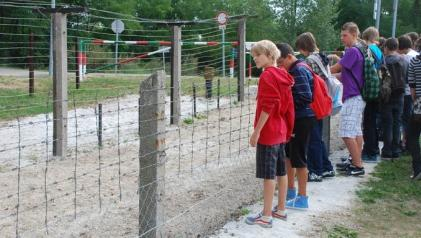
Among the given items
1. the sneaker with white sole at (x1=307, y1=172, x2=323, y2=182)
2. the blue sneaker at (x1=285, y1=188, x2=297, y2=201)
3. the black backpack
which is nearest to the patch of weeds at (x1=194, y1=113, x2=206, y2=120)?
the black backpack

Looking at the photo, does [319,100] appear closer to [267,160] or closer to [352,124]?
[267,160]

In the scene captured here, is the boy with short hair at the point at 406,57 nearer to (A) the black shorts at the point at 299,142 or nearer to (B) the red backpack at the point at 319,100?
(B) the red backpack at the point at 319,100

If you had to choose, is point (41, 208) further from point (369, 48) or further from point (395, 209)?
point (369, 48)

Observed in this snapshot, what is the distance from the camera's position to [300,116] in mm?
5078

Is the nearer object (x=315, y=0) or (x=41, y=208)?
(x=41, y=208)

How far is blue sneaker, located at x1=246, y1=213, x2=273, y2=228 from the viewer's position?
4.64 m

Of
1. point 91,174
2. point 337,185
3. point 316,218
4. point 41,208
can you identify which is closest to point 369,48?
point 337,185

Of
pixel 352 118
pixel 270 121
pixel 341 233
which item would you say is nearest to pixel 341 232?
pixel 341 233

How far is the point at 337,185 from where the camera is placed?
20.0 ft

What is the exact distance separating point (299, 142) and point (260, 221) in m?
0.83

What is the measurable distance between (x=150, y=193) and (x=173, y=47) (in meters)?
6.46

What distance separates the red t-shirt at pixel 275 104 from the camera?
4344mm

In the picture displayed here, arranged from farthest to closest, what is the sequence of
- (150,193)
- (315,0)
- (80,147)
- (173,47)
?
(315,0) < (173,47) < (80,147) < (150,193)

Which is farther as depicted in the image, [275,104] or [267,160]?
[267,160]
